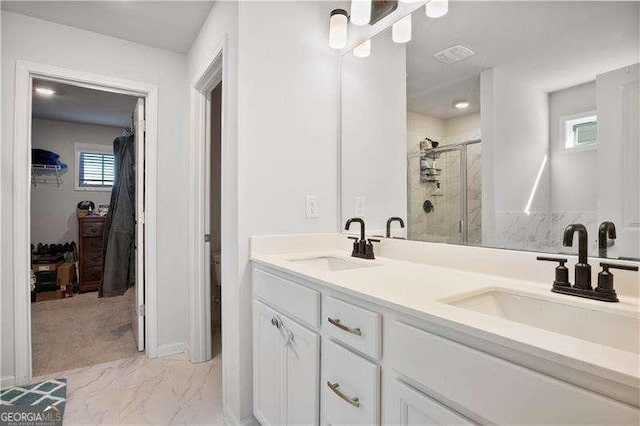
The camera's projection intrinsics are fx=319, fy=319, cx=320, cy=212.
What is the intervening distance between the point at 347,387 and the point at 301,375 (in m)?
0.29

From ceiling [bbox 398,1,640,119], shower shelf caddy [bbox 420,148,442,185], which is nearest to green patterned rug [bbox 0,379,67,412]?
shower shelf caddy [bbox 420,148,442,185]

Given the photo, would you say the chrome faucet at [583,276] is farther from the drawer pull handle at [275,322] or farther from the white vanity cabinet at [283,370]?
the drawer pull handle at [275,322]

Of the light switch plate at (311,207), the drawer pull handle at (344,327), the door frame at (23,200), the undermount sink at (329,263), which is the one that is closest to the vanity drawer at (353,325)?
the drawer pull handle at (344,327)

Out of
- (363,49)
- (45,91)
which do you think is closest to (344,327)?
(363,49)

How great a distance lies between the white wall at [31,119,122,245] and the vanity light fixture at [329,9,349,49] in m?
4.56

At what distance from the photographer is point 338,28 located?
6.03ft

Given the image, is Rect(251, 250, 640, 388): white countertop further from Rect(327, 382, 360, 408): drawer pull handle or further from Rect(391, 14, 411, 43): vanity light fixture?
Rect(391, 14, 411, 43): vanity light fixture

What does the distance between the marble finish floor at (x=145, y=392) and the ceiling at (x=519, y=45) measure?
204 cm

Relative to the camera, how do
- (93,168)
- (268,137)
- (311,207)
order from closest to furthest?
(268,137) < (311,207) < (93,168)

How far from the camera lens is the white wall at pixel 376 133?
1.68m

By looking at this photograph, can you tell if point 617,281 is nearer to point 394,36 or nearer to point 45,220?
point 394,36

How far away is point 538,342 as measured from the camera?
0.57 m

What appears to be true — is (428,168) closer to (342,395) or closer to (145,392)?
(342,395)

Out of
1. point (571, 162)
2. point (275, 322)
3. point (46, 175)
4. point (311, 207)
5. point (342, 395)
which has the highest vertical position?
point (46, 175)
